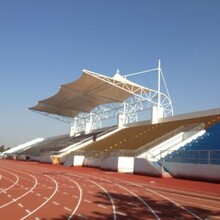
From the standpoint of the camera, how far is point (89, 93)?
53.6 m

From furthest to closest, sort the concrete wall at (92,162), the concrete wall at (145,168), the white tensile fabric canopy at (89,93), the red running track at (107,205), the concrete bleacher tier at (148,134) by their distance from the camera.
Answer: the white tensile fabric canopy at (89,93)
the concrete wall at (92,162)
the concrete bleacher tier at (148,134)
the concrete wall at (145,168)
the red running track at (107,205)

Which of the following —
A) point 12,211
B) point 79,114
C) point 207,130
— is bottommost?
point 12,211

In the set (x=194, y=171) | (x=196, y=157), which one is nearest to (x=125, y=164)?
(x=196, y=157)

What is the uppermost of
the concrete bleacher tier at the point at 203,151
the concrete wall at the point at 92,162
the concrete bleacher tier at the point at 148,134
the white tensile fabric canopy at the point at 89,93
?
the white tensile fabric canopy at the point at 89,93

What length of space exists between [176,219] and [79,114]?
6243cm

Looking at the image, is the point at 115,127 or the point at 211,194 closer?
the point at 211,194

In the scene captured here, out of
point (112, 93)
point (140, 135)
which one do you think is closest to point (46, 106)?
point (112, 93)

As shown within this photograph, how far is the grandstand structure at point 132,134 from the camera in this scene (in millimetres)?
26125

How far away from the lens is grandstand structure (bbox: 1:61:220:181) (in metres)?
26.1

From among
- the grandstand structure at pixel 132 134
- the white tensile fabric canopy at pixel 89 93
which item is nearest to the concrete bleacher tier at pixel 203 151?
the grandstand structure at pixel 132 134

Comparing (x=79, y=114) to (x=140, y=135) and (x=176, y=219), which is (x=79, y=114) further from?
(x=176, y=219)

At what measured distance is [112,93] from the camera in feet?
172

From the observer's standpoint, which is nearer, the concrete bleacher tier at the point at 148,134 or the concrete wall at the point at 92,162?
the concrete bleacher tier at the point at 148,134

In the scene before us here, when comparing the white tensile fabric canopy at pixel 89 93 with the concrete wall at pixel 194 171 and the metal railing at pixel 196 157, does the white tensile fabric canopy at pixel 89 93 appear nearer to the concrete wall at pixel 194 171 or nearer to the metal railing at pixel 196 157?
the metal railing at pixel 196 157
